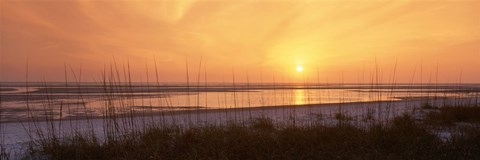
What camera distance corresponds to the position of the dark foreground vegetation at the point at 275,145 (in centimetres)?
392

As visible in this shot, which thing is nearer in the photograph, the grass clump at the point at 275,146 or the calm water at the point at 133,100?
the grass clump at the point at 275,146

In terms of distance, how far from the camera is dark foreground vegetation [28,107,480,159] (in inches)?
154

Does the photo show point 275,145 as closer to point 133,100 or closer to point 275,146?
point 275,146

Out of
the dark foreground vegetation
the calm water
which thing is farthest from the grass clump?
the calm water

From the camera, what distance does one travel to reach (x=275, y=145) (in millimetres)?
4344

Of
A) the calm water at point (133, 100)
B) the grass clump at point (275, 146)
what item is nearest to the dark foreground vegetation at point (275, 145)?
the grass clump at point (275, 146)

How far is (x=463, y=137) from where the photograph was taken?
4.59 metres

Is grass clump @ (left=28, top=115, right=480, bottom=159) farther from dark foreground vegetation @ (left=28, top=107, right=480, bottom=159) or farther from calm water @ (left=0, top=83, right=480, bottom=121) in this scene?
calm water @ (left=0, top=83, right=480, bottom=121)

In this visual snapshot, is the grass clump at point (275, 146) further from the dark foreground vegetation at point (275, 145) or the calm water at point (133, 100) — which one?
the calm water at point (133, 100)

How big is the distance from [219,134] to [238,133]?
35cm

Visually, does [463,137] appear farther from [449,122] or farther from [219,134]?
[219,134]

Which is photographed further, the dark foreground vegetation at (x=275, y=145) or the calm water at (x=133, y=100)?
the calm water at (x=133, y=100)

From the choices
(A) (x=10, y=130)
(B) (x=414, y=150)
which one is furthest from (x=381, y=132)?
(A) (x=10, y=130)

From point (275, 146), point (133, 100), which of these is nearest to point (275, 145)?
point (275, 146)
